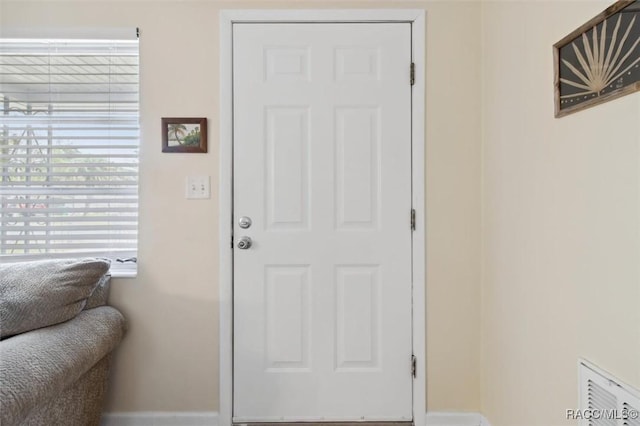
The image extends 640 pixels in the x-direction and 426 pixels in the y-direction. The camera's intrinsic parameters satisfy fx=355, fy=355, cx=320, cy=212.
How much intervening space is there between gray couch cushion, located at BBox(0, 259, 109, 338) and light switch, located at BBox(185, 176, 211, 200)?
1.70 feet

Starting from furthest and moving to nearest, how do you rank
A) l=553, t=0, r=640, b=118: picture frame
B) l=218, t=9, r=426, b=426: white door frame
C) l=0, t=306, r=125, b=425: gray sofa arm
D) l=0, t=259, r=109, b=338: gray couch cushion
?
l=218, t=9, r=426, b=426: white door frame
l=0, t=259, r=109, b=338: gray couch cushion
l=0, t=306, r=125, b=425: gray sofa arm
l=553, t=0, r=640, b=118: picture frame

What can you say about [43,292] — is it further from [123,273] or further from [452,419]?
[452,419]

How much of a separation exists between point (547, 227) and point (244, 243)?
1255 mm

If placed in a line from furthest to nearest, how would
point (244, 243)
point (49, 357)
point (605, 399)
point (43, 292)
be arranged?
point (244, 243)
point (43, 292)
point (49, 357)
point (605, 399)

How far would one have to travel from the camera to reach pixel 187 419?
5.66ft

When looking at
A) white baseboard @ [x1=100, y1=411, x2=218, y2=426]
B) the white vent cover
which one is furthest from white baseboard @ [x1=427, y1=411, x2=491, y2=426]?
white baseboard @ [x1=100, y1=411, x2=218, y2=426]

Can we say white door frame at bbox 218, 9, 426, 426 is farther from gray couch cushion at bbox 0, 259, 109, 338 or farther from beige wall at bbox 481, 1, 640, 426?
gray couch cushion at bbox 0, 259, 109, 338

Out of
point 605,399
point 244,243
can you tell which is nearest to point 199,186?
point 244,243

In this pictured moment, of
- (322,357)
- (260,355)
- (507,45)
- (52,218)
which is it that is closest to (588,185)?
(507,45)

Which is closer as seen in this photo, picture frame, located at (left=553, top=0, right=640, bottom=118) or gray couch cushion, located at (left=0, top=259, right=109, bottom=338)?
picture frame, located at (left=553, top=0, right=640, bottom=118)

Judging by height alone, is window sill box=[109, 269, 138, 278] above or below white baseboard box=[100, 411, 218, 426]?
above

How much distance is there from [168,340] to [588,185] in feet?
6.00

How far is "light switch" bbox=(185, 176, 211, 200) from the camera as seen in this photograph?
1.71 m

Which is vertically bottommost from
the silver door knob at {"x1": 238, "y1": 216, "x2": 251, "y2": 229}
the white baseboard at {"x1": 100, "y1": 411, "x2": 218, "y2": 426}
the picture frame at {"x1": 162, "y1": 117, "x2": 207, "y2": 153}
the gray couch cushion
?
the white baseboard at {"x1": 100, "y1": 411, "x2": 218, "y2": 426}
